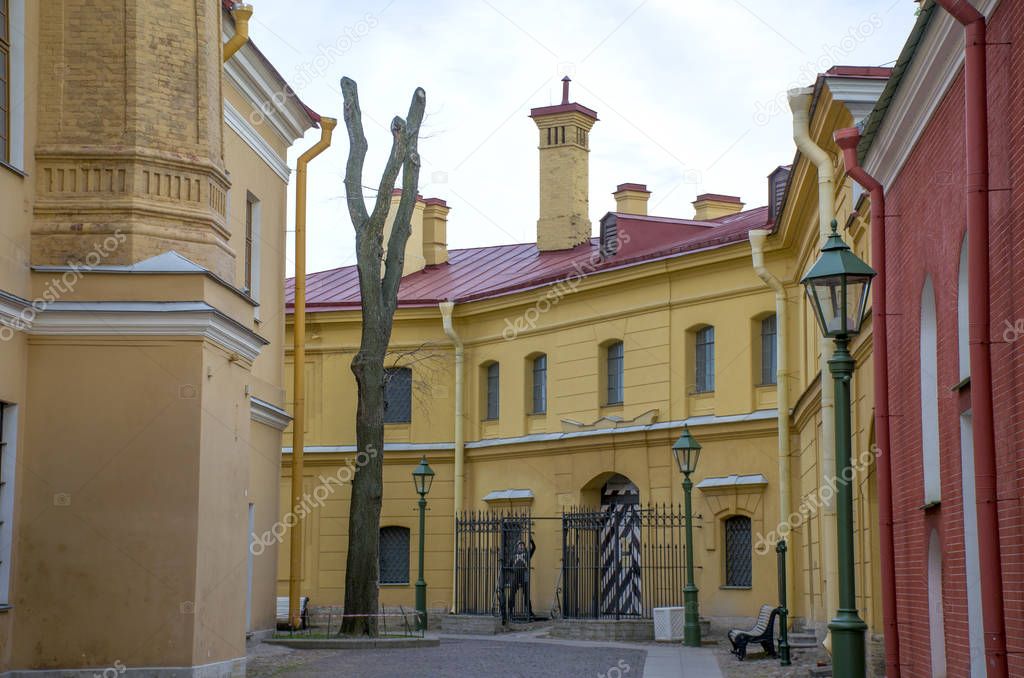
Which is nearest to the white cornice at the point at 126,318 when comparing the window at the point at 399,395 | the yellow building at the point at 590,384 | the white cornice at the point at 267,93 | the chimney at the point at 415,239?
the white cornice at the point at 267,93

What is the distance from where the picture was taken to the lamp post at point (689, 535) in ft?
72.2

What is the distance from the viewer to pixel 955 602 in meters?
10.6

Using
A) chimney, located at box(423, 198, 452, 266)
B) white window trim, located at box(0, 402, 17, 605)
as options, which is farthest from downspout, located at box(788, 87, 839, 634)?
chimney, located at box(423, 198, 452, 266)

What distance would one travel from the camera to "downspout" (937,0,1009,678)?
8.43 m

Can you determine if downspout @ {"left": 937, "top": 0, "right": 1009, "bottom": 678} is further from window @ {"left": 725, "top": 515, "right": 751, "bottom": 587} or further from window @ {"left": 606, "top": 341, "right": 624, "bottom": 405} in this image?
window @ {"left": 606, "top": 341, "right": 624, "bottom": 405}

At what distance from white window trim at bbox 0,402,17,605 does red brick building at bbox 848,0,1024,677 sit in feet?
26.7

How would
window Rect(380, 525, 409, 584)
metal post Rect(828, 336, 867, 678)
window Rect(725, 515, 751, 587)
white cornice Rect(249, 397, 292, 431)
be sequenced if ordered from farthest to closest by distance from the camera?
1. window Rect(380, 525, 409, 584)
2. window Rect(725, 515, 751, 587)
3. white cornice Rect(249, 397, 292, 431)
4. metal post Rect(828, 336, 867, 678)

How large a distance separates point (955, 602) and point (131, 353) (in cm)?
778

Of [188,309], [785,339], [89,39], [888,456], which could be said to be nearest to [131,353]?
[188,309]

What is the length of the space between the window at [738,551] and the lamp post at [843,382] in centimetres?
1680

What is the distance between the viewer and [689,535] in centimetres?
2255

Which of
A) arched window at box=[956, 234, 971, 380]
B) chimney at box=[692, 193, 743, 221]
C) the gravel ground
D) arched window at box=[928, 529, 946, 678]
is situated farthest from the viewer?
chimney at box=[692, 193, 743, 221]

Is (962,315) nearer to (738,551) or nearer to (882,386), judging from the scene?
(882,386)

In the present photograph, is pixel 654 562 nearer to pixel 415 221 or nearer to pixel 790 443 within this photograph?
pixel 790 443
